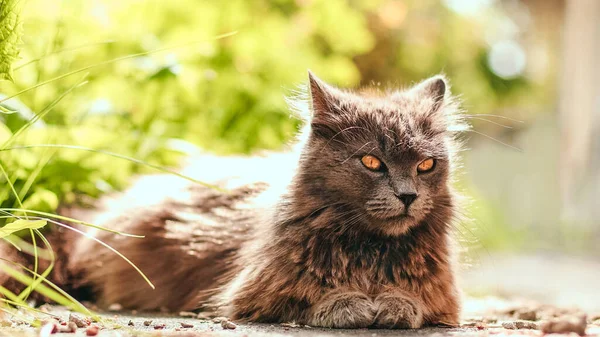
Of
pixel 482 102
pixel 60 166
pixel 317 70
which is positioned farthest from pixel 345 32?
pixel 482 102

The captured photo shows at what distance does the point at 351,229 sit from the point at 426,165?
0.43 m

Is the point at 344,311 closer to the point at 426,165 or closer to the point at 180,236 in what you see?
the point at 426,165

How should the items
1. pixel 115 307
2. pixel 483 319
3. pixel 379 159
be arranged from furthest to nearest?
pixel 115 307, pixel 483 319, pixel 379 159

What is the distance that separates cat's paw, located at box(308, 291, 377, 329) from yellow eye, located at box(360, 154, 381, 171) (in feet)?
1.73

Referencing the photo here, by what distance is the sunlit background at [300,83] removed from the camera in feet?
13.5

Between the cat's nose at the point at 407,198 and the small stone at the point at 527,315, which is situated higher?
the cat's nose at the point at 407,198

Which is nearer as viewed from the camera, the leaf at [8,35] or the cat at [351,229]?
the leaf at [8,35]

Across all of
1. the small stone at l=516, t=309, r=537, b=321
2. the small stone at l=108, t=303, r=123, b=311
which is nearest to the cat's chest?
the small stone at l=516, t=309, r=537, b=321

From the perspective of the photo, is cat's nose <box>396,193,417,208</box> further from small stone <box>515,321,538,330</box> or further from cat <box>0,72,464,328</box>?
small stone <box>515,321,538,330</box>

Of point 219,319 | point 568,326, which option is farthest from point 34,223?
point 568,326

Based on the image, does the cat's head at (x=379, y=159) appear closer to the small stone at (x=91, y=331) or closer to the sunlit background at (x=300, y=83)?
the sunlit background at (x=300, y=83)

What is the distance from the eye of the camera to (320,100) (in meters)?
3.10

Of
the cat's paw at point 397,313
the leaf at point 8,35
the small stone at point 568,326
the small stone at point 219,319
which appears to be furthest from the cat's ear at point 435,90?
the leaf at point 8,35

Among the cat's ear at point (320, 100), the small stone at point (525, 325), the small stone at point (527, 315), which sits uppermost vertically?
the cat's ear at point (320, 100)
